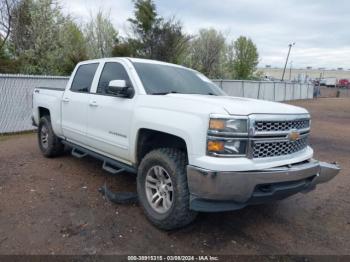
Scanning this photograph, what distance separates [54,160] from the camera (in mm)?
6297

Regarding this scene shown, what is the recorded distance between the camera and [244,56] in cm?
4397

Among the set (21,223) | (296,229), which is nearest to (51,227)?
(21,223)

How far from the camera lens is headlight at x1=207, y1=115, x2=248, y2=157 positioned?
297cm

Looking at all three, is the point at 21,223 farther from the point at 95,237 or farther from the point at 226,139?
the point at 226,139

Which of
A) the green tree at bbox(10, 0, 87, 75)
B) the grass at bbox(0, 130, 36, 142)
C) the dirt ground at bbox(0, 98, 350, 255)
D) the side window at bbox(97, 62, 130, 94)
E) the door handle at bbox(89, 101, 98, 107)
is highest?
the green tree at bbox(10, 0, 87, 75)

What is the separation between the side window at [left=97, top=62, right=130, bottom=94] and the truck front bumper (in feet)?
6.44

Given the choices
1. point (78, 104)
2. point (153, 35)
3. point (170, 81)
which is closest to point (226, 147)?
point (170, 81)

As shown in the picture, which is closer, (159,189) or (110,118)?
(159,189)

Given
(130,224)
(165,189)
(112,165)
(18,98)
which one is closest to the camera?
(165,189)

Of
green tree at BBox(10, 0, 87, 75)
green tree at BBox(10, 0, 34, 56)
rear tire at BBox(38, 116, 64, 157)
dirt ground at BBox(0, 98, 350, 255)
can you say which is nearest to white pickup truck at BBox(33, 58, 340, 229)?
dirt ground at BBox(0, 98, 350, 255)

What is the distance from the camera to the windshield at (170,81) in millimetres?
4156

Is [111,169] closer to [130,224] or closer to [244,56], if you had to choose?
[130,224]

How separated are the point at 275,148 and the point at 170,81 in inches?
71.0

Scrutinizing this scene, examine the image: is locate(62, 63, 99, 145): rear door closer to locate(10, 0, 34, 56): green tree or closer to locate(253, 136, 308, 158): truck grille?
locate(253, 136, 308, 158): truck grille
